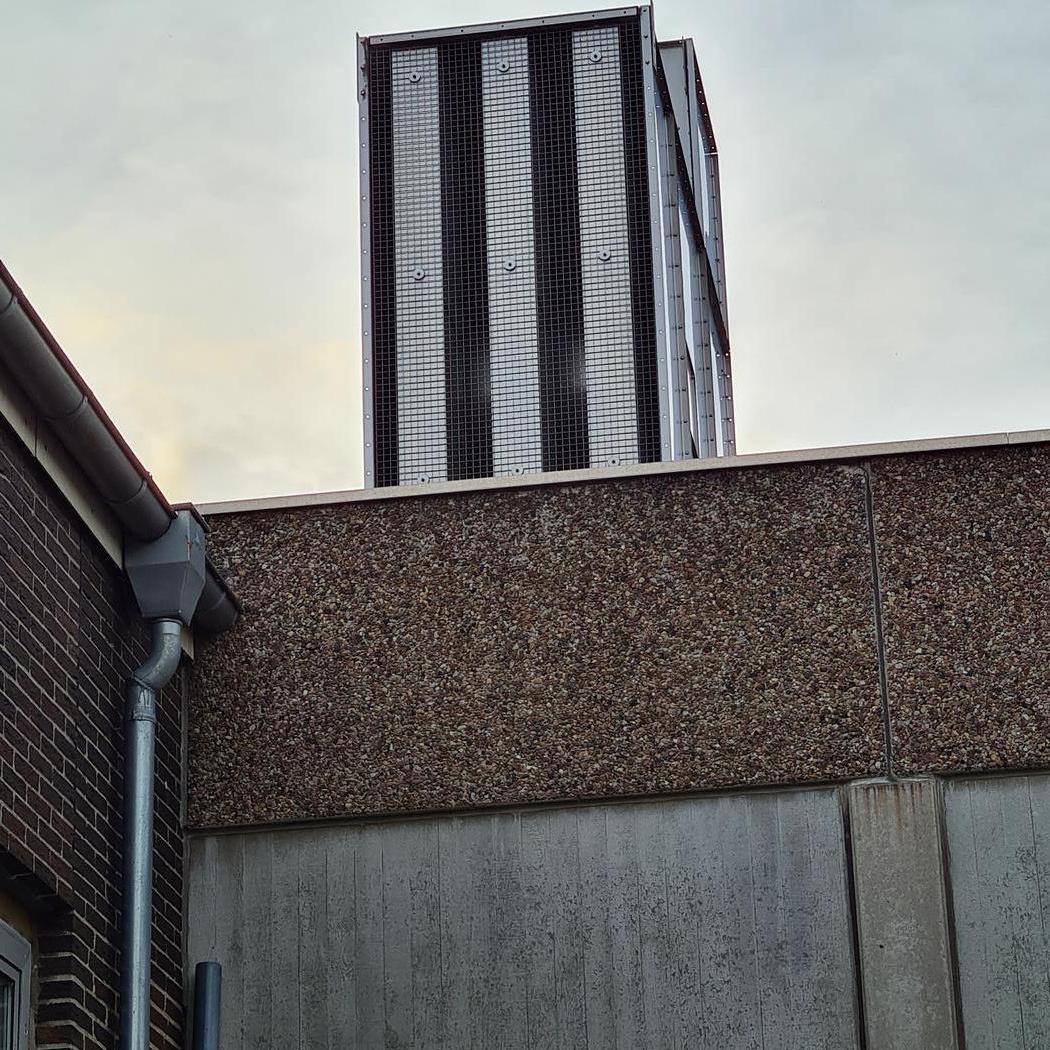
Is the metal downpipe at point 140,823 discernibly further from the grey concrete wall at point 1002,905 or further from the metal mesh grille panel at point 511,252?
the metal mesh grille panel at point 511,252

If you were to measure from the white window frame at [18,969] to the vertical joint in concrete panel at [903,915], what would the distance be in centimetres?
264

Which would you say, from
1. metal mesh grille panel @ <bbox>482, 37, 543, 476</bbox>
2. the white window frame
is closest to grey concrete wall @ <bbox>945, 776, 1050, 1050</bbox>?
the white window frame

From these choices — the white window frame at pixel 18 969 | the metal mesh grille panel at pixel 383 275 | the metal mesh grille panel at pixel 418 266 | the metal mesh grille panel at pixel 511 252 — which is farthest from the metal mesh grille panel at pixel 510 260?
the white window frame at pixel 18 969

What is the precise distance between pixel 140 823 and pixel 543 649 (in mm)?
1575

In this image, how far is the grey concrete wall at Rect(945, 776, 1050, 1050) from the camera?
711cm

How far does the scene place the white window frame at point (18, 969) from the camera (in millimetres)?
6320

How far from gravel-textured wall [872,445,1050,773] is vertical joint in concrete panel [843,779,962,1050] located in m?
0.15

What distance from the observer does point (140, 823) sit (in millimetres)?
7059

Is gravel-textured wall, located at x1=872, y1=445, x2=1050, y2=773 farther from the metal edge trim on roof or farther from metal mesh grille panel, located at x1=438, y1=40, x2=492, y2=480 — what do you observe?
metal mesh grille panel, located at x1=438, y1=40, x2=492, y2=480

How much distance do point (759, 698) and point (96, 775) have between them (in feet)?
7.36

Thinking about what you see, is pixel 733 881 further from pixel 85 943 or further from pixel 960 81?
pixel 960 81

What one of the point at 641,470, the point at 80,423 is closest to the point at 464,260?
the point at 641,470

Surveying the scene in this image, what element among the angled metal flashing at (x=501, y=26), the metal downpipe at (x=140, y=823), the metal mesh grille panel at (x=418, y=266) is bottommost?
the metal downpipe at (x=140, y=823)

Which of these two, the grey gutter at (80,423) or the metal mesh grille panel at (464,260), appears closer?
the grey gutter at (80,423)
